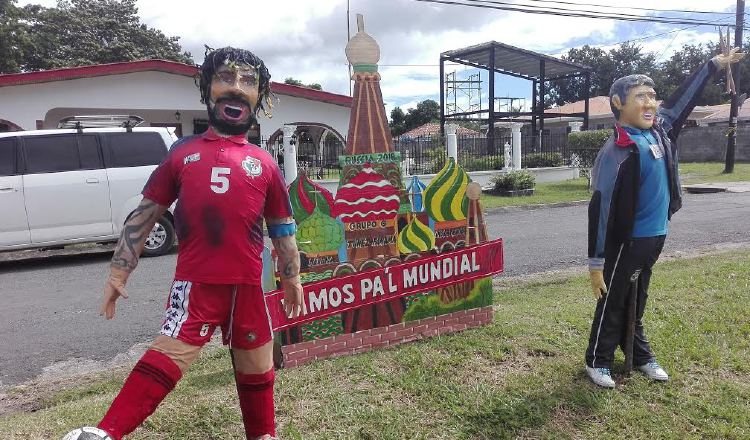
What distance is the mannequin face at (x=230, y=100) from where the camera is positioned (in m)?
2.35

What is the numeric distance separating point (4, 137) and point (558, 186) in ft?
46.3

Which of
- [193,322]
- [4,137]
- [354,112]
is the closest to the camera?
[193,322]

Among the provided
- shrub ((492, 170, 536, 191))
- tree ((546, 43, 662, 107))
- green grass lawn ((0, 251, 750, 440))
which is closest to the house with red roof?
shrub ((492, 170, 536, 191))

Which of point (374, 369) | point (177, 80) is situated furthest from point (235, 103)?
point (177, 80)

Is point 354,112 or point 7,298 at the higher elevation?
point 354,112

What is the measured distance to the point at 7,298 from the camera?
20.3 feet

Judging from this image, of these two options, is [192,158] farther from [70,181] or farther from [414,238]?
[70,181]

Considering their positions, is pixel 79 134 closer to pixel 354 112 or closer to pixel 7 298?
pixel 7 298

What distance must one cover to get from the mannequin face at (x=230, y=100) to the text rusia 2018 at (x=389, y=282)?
4.43 feet

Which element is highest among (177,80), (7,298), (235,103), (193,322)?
(177,80)

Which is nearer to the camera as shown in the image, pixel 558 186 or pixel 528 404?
pixel 528 404

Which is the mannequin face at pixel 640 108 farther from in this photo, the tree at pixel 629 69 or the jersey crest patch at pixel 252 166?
the tree at pixel 629 69

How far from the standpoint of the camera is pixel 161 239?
324 inches

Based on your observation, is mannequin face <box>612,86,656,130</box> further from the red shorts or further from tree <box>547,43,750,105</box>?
tree <box>547,43,750,105</box>
